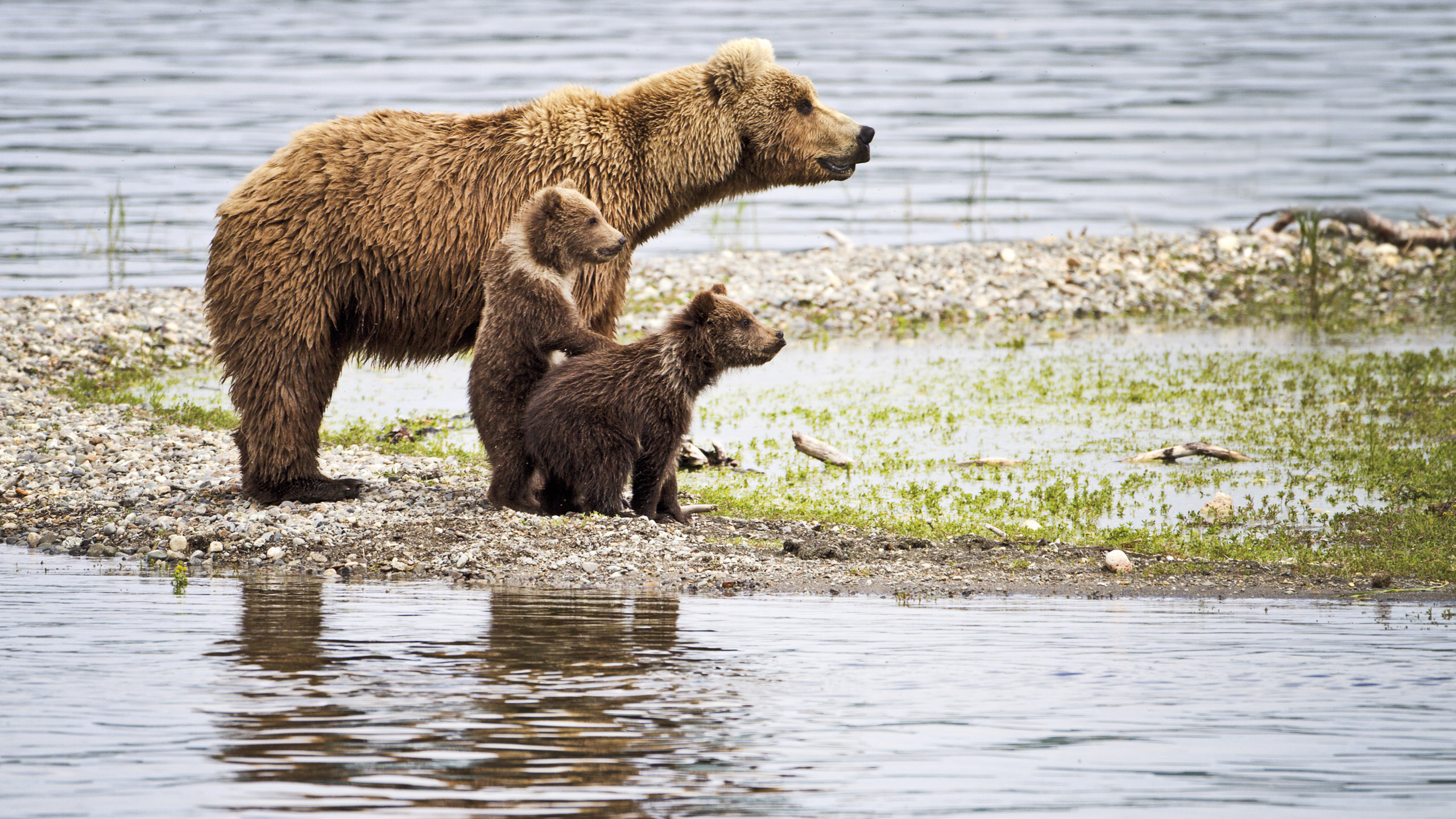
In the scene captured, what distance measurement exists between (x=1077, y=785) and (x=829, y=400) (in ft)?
29.8

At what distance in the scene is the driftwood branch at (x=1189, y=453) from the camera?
35.3 ft

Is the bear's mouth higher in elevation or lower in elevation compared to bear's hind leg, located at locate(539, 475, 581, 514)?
higher

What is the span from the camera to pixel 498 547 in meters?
8.20

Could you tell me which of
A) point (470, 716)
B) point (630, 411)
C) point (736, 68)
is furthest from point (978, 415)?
point (470, 716)

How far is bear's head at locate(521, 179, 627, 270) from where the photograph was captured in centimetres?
857

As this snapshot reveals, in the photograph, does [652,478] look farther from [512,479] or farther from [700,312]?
[700,312]

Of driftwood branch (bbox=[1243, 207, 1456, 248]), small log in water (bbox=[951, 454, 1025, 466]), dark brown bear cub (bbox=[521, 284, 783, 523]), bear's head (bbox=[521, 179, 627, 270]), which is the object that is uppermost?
driftwood branch (bbox=[1243, 207, 1456, 248])

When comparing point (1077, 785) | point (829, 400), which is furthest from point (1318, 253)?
point (1077, 785)

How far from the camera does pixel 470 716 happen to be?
516 centimetres

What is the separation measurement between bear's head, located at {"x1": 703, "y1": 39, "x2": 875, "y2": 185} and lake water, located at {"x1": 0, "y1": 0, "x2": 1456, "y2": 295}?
13.1 m

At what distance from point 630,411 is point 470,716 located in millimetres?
3422

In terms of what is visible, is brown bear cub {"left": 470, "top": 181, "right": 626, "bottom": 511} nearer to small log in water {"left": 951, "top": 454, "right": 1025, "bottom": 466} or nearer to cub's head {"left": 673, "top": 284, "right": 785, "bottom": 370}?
cub's head {"left": 673, "top": 284, "right": 785, "bottom": 370}

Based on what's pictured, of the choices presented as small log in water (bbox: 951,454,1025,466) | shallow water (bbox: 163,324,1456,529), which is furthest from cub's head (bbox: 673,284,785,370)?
small log in water (bbox: 951,454,1025,466)

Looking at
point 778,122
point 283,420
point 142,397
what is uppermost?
point 778,122
